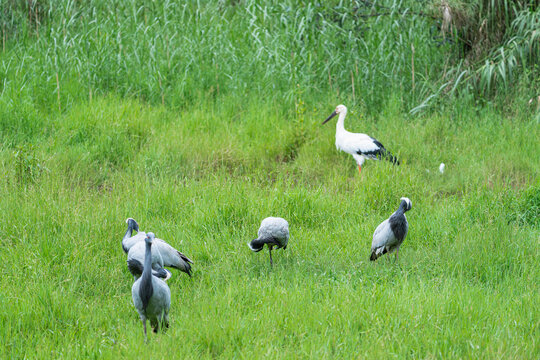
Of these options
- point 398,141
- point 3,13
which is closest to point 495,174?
point 398,141

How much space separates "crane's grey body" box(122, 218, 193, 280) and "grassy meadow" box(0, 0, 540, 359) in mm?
206

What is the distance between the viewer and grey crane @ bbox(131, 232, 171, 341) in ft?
13.1

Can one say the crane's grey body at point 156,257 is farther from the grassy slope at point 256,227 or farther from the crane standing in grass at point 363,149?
the crane standing in grass at point 363,149

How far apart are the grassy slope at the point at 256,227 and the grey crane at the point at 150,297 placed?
0.14 meters

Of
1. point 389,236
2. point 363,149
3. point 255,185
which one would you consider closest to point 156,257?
point 389,236

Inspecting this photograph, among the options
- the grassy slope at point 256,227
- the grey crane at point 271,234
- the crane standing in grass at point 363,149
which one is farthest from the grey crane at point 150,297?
the crane standing in grass at point 363,149

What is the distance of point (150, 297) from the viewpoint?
13.2ft

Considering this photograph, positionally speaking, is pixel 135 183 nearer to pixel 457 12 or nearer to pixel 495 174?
pixel 495 174

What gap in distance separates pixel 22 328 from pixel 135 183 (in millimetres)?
2562

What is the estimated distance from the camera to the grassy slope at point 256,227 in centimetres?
410

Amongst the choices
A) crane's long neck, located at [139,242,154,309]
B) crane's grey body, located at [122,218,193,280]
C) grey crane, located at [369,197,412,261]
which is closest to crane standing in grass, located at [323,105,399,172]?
grey crane, located at [369,197,412,261]

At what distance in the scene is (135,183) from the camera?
666cm

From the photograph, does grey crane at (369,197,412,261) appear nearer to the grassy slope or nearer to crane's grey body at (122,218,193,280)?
the grassy slope

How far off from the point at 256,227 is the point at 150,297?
2115 millimetres
